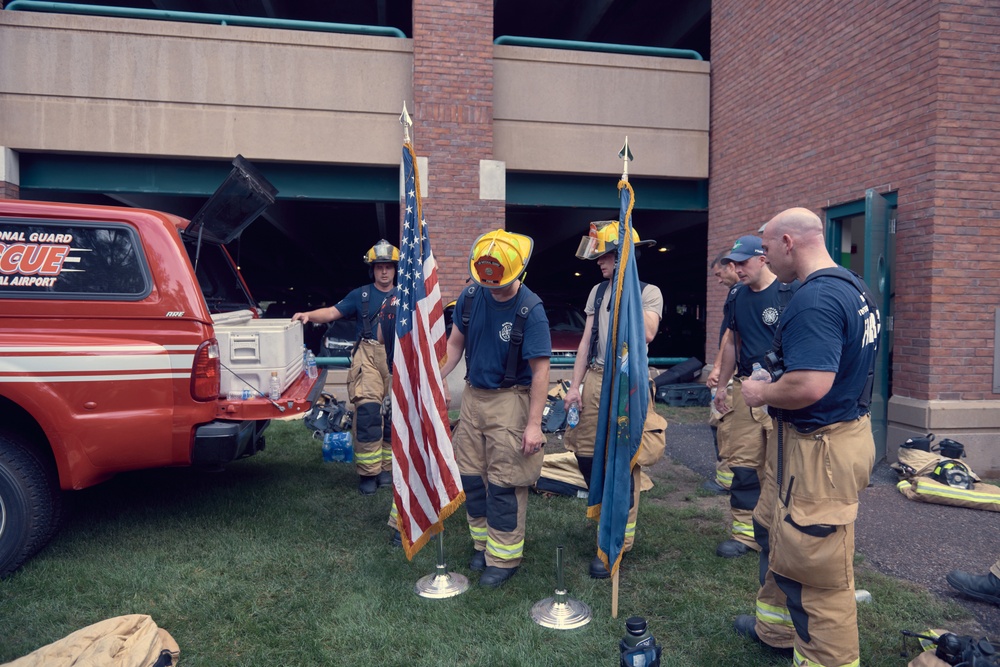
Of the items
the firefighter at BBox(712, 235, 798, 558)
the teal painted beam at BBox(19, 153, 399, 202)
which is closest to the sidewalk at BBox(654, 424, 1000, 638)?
the firefighter at BBox(712, 235, 798, 558)

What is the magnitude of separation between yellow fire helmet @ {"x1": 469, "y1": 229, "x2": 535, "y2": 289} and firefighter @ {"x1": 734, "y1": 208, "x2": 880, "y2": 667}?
55.1 inches

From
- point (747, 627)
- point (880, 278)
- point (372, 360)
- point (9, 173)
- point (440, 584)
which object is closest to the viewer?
point (747, 627)

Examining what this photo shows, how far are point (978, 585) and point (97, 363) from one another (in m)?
5.23

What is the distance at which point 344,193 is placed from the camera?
31.9ft

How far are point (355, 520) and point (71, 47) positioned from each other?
7773mm

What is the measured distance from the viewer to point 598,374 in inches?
166

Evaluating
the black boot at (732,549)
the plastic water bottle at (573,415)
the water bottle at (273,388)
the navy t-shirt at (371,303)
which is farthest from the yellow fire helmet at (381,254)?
A: the black boot at (732,549)

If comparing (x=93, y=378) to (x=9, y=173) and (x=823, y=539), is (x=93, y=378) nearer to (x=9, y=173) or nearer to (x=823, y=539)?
(x=823, y=539)

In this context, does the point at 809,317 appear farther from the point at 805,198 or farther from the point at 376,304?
the point at 805,198

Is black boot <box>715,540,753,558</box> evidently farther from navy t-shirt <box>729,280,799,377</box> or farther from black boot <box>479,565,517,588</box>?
black boot <box>479,565,517,588</box>

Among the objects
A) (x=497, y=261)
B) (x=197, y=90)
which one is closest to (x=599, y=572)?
(x=497, y=261)

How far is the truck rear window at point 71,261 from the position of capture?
4.07m

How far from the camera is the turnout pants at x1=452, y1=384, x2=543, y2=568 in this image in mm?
3828

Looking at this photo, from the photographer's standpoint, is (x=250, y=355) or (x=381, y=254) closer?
(x=250, y=355)
